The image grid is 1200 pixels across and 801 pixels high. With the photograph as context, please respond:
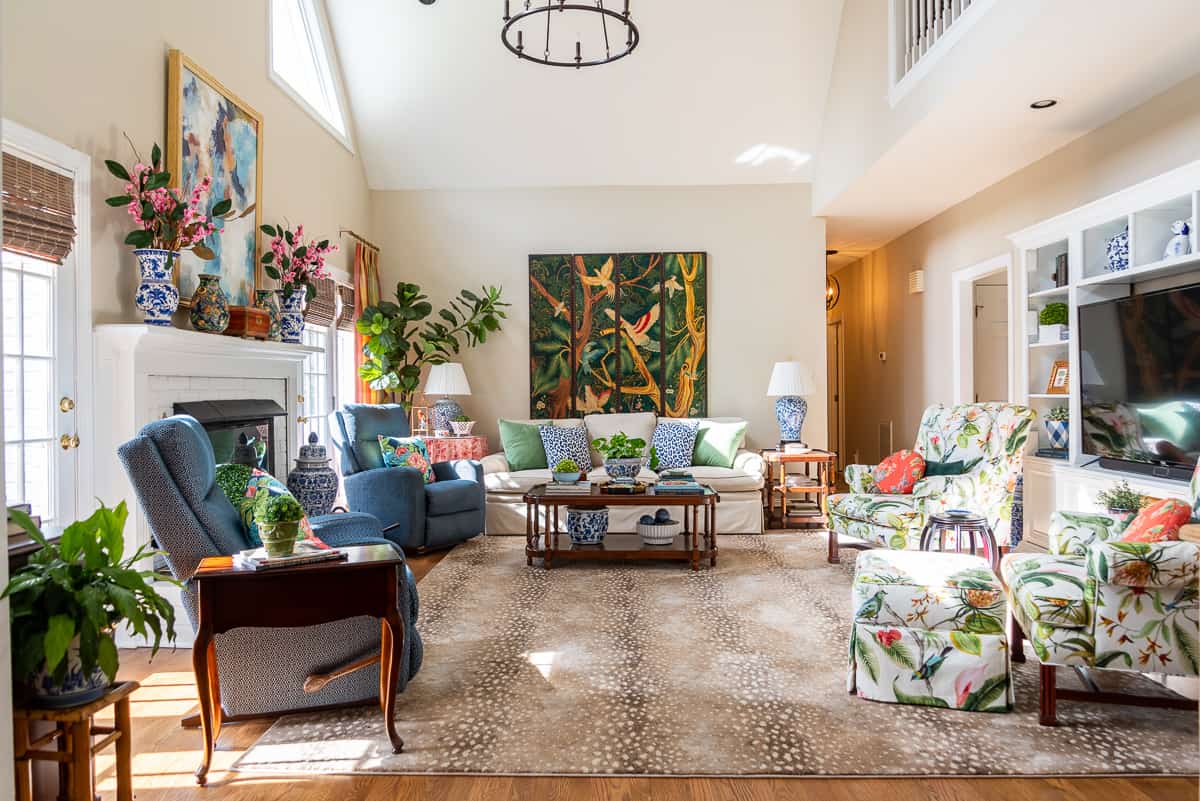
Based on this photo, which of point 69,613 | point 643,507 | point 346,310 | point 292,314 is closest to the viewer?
point 69,613

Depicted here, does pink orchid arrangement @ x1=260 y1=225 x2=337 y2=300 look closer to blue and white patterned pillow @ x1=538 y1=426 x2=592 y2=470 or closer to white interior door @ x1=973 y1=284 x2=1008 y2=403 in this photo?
blue and white patterned pillow @ x1=538 y1=426 x2=592 y2=470

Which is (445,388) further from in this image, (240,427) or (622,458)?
(240,427)

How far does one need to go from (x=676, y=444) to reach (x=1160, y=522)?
3.76 meters

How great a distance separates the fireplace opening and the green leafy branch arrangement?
2.02m

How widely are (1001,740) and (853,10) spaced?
497 cm

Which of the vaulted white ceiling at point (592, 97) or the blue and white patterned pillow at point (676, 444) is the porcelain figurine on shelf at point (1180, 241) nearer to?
the vaulted white ceiling at point (592, 97)

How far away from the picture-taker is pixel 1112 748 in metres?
2.33

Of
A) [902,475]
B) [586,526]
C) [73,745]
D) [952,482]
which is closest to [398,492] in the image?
[586,526]

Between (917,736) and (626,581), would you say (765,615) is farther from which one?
(917,736)

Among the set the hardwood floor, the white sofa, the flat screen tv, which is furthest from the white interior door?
the hardwood floor

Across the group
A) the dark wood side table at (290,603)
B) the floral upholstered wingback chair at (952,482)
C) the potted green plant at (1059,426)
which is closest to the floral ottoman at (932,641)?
the floral upholstered wingback chair at (952,482)

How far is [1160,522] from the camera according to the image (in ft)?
8.36

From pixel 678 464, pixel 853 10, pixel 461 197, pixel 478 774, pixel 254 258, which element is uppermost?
pixel 853 10

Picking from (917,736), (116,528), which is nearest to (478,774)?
(116,528)
